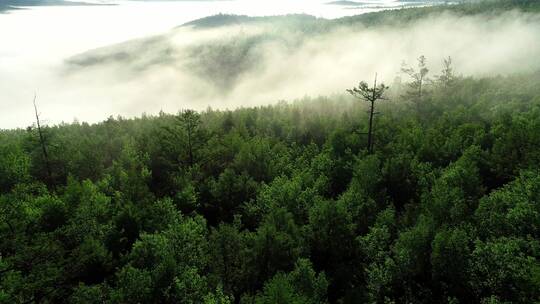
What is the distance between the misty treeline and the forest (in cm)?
18

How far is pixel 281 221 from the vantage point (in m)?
43.9

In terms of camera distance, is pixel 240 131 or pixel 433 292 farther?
pixel 240 131

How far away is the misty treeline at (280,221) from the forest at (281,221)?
182 mm

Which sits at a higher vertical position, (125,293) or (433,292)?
(125,293)

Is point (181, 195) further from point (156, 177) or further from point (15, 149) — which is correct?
point (15, 149)

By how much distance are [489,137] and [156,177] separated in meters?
61.8

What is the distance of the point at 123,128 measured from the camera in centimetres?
10550

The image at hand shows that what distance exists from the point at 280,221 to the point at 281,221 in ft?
0.39

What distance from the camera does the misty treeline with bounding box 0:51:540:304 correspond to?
33.3 m

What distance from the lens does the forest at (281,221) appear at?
109 ft

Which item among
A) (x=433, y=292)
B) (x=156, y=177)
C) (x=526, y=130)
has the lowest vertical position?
(x=433, y=292)

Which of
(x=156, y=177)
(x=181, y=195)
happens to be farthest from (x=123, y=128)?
(x=181, y=195)

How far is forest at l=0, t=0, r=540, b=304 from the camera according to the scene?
3334 cm

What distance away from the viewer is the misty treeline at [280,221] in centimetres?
3334
